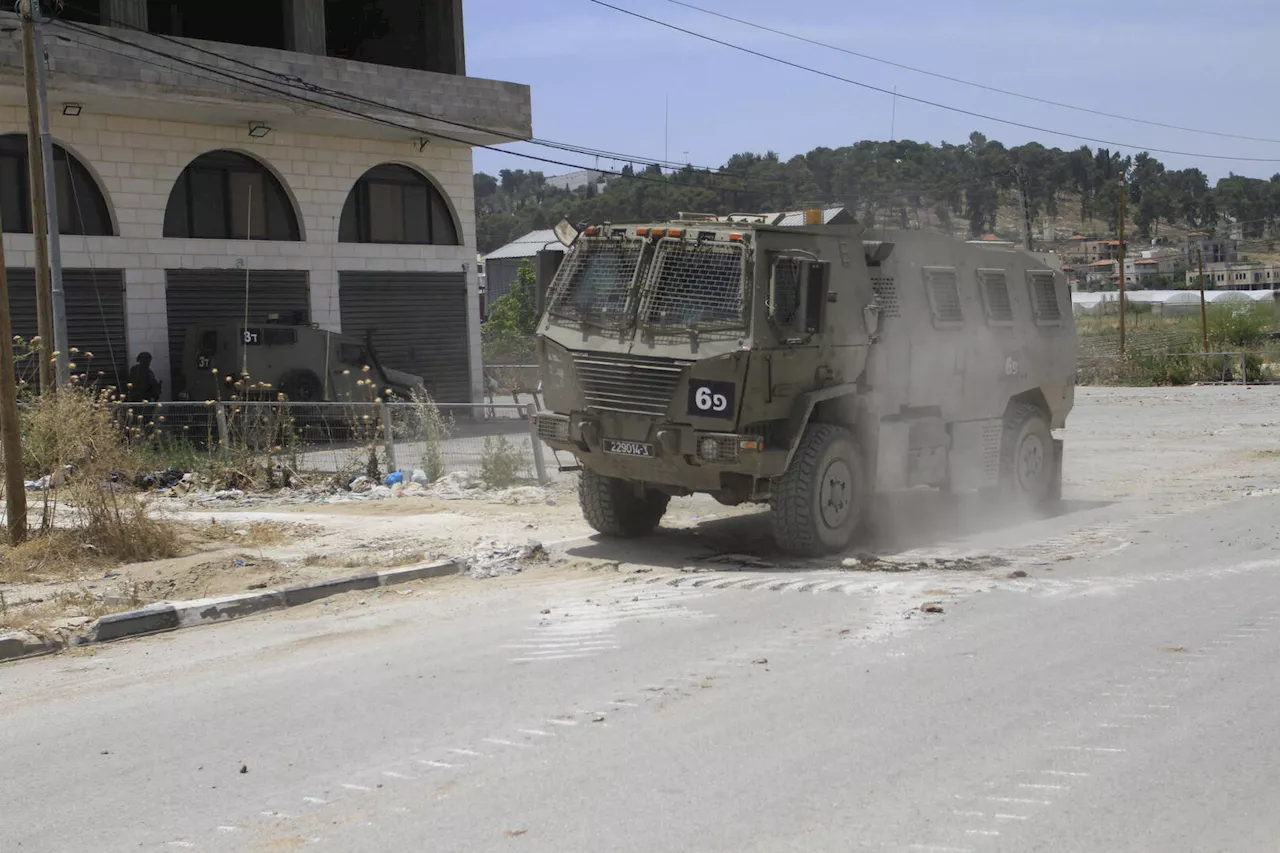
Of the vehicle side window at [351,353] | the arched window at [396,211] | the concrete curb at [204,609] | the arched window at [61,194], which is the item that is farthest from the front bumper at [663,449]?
the arched window at [396,211]

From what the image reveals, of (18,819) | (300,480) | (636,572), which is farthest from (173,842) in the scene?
(300,480)

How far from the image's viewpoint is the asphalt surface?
15.6ft

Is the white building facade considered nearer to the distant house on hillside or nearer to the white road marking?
the white road marking

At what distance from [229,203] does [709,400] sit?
17.6 meters

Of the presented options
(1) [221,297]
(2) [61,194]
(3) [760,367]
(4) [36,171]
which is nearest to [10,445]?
(3) [760,367]

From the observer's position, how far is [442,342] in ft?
94.1

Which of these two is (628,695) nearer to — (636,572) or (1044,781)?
(1044,781)

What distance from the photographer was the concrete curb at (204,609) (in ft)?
26.7

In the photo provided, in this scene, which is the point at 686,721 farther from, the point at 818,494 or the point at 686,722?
the point at 818,494

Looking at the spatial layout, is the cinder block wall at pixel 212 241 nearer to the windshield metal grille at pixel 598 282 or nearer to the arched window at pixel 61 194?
the arched window at pixel 61 194

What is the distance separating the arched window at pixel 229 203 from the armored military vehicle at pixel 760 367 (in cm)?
1551

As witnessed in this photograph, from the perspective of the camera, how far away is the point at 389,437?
49.8 feet

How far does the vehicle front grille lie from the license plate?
24 cm

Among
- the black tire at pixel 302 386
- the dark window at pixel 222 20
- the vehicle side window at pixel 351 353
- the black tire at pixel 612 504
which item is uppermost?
the dark window at pixel 222 20
